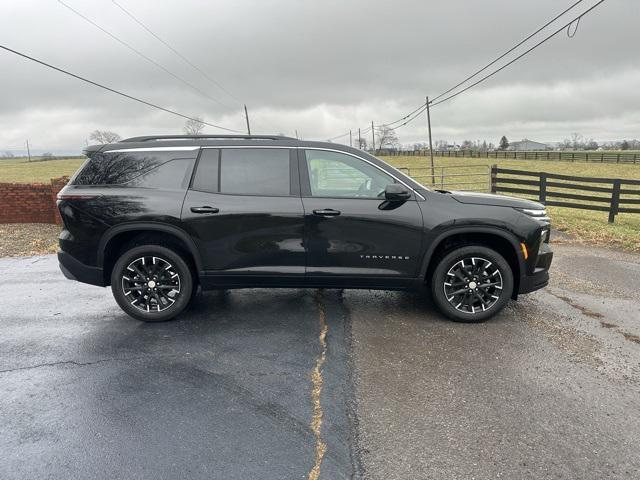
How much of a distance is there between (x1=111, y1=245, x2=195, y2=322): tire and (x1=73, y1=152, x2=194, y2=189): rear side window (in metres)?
0.66

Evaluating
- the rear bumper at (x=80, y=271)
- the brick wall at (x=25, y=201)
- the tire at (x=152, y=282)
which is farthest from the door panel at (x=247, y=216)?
the brick wall at (x=25, y=201)

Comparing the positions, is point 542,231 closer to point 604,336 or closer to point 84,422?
point 604,336

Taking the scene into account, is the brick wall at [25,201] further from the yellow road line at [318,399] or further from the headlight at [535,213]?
the headlight at [535,213]

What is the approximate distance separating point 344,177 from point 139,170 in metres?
2.05

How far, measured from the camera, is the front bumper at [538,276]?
420cm

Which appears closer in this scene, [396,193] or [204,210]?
[396,193]

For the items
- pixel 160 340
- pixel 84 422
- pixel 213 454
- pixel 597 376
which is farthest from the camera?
pixel 160 340

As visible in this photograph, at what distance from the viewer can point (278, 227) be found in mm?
4121

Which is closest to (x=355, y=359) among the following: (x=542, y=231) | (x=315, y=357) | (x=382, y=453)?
(x=315, y=357)

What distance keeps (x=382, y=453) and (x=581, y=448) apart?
1.15 m

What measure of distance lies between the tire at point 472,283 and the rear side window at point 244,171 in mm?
1780

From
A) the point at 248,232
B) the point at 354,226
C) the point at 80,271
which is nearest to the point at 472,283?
the point at 354,226

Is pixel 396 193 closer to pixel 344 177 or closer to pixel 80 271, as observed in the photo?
pixel 344 177

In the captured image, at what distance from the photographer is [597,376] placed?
323 cm
